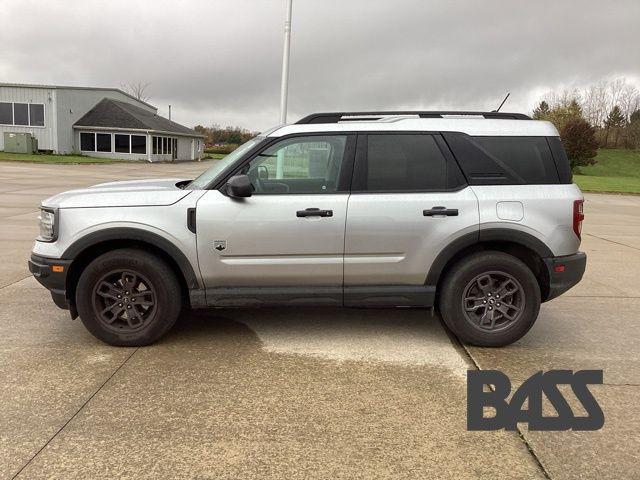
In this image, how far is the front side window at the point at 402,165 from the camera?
4336mm

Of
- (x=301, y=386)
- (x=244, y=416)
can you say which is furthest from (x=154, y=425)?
(x=301, y=386)

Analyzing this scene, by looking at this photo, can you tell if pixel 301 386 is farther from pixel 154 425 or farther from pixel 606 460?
pixel 606 460

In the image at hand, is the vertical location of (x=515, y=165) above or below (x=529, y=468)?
above

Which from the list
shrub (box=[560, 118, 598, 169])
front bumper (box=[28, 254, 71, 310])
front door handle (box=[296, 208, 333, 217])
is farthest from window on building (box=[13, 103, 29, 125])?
shrub (box=[560, 118, 598, 169])

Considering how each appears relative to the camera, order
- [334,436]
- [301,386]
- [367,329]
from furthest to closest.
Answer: [367,329] → [301,386] → [334,436]

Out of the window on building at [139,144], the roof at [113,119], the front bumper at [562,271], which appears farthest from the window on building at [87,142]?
the front bumper at [562,271]

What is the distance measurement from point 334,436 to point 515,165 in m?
2.75

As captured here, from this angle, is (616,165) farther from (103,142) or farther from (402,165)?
(402,165)

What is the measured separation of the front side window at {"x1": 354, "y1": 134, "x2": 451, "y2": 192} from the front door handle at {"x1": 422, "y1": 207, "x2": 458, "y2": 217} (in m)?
0.20

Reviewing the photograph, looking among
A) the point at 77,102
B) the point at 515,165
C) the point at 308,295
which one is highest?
the point at 77,102

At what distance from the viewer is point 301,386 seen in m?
3.63

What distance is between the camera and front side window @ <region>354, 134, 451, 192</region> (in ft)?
14.2

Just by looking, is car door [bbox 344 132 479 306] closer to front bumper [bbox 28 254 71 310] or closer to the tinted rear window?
the tinted rear window

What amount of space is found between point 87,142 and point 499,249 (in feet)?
143
